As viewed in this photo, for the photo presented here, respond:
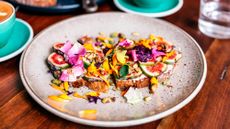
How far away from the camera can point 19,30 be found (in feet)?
3.91

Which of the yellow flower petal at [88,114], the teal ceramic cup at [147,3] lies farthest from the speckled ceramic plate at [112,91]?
the teal ceramic cup at [147,3]

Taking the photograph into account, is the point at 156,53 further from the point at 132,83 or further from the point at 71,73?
the point at 71,73

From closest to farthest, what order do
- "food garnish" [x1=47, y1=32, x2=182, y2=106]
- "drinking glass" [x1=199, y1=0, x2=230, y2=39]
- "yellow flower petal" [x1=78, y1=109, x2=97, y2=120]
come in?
1. "yellow flower petal" [x1=78, y1=109, x2=97, y2=120]
2. "food garnish" [x1=47, y1=32, x2=182, y2=106]
3. "drinking glass" [x1=199, y1=0, x2=230, y2=39]

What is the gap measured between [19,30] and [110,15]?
0.33 m

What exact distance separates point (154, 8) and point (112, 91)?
52 centimetres

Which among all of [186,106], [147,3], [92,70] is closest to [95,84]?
[92,70]

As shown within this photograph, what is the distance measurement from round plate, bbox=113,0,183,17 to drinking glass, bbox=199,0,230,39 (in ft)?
0.40

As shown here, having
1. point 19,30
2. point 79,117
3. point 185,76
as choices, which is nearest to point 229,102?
point 185,76

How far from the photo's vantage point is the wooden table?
0.87 meters

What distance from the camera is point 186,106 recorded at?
0.93 metres

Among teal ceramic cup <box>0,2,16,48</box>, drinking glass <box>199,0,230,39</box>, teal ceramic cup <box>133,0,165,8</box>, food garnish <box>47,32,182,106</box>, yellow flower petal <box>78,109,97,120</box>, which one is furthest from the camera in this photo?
teal ceramic cup <box>133,0,165,8</box>

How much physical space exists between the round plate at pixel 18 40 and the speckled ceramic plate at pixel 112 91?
55mm

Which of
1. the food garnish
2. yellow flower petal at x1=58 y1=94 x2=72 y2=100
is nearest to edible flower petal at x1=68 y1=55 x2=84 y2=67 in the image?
the food garnish

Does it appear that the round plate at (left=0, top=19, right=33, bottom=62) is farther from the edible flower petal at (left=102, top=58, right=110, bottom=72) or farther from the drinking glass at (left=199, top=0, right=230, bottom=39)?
the drinking glass at (left=199, top=0, right=230, bottom=39)
